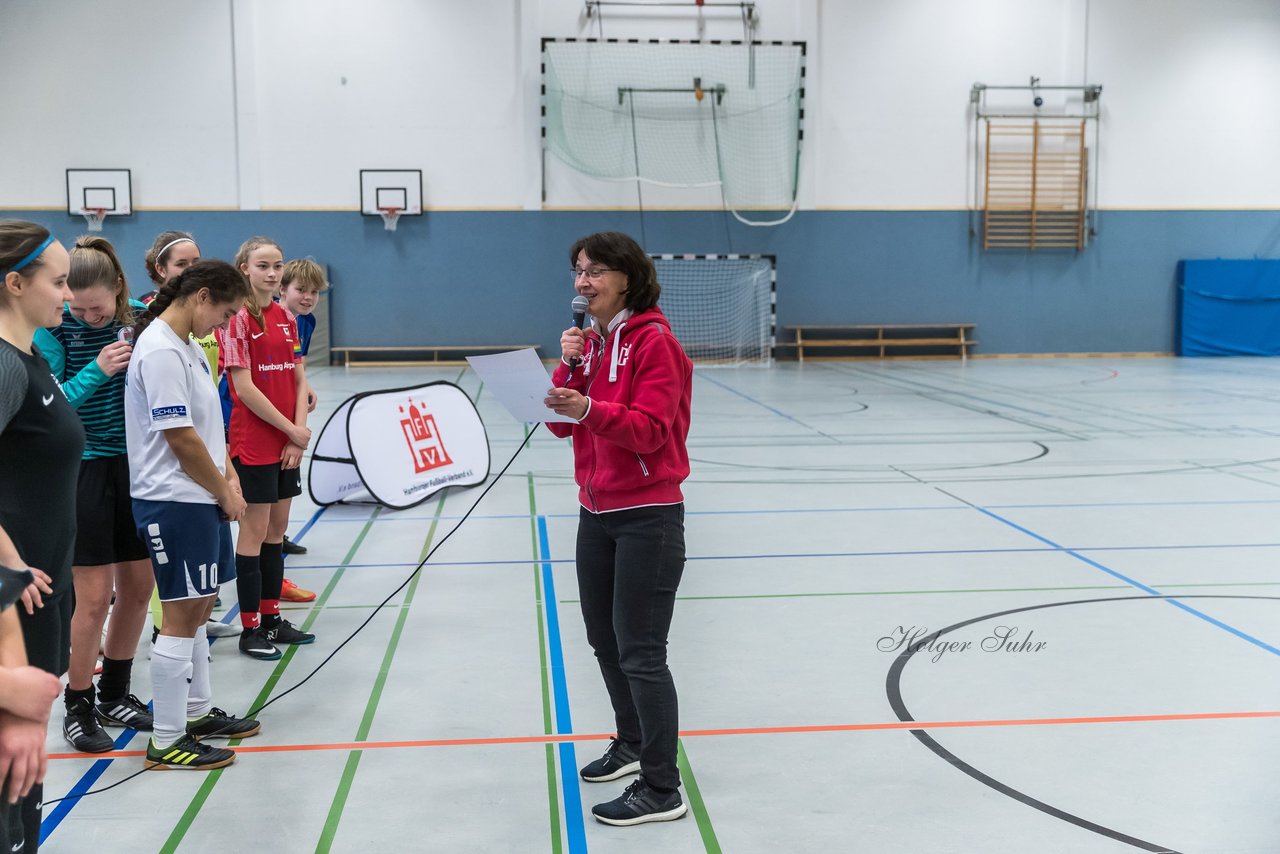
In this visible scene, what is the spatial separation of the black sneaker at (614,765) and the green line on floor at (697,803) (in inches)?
5.4

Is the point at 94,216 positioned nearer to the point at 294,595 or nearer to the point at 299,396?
the point at 294,595

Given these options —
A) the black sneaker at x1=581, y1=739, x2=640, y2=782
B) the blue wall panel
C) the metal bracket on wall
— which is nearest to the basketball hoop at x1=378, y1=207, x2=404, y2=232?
the blue wall panel

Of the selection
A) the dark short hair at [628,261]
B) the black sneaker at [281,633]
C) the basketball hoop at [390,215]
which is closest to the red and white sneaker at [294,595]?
the black sneaker at [281,633]

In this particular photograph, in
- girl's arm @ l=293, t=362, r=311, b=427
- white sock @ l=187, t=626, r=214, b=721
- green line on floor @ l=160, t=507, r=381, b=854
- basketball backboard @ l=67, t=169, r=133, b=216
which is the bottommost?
green line on floor @ l=160, t=507, r=381, b=854

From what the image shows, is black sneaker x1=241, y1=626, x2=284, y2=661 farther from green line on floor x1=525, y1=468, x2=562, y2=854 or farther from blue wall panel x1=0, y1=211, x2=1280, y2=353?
blue wall panel x1=0, y1=211, x2=1280, y2=353

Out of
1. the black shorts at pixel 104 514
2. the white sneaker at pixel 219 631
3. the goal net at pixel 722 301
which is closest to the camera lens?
the black shorts at pixel 104 514

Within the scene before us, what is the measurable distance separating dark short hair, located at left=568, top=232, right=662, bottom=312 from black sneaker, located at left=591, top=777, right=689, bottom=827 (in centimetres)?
123

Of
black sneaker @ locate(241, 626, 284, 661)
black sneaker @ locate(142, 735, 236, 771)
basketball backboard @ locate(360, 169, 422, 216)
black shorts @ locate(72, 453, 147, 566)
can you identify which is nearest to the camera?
black sneaker @ locate(142, 735, 236, 771)

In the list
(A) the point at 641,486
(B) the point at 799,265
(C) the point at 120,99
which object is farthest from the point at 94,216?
(A) the point at 641,486

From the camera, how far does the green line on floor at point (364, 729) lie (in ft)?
8.82

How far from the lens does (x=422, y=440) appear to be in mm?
7180

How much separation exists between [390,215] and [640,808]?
15522 mm

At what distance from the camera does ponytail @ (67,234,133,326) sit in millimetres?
3141

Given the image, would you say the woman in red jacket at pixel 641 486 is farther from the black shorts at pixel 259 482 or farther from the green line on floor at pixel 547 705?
the black shorts at pixel 259 482
